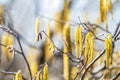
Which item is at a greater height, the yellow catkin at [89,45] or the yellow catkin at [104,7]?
the yellow catkin at [104,7]

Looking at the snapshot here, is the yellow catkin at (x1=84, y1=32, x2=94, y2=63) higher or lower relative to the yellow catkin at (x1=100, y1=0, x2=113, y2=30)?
lower

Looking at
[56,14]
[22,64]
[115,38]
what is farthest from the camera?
[22,64]

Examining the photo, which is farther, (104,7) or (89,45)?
(104,7)

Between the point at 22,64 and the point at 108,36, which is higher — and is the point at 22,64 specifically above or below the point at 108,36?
below

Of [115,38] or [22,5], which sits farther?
[22,5]

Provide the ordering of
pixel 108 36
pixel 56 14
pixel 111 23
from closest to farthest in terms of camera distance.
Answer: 1. pixel 108 36
2. pixel 111 23
3. pixel 56 14

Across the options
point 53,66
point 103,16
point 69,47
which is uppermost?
point 103,16

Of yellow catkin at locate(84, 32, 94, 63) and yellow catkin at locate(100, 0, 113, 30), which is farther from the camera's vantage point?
yellow catkin at locate(100, 0, 113, 30)

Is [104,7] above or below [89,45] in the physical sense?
above

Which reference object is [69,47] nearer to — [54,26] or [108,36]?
[108,36]

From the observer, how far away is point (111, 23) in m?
4.54

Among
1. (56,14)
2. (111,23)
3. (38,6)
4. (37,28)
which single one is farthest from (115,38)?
(38,6)

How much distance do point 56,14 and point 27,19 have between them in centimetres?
144

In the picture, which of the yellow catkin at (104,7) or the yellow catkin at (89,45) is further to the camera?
the yellow catkin at (104,7)
